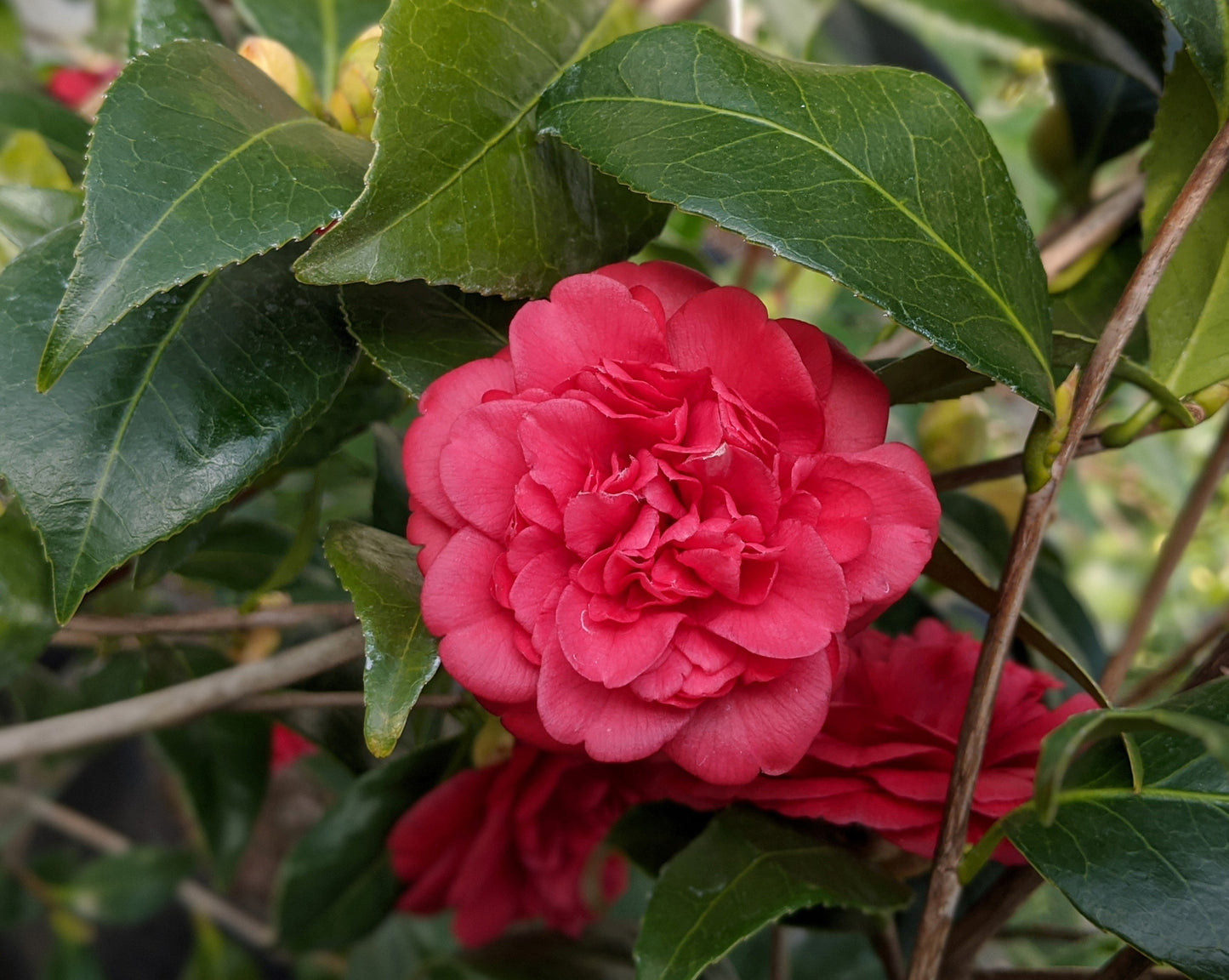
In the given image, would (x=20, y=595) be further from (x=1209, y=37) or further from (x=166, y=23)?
(x=1209, y=37)

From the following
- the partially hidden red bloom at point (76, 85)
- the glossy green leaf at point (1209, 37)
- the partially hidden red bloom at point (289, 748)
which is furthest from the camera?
the partially hidden red bloom at point (76, 85)

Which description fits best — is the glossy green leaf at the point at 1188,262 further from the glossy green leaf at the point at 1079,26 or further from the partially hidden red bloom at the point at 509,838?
the partially hidden red bloom at the point at 509,838

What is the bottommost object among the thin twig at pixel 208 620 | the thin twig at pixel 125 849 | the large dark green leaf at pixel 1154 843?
the thin twig at pixel 125 849

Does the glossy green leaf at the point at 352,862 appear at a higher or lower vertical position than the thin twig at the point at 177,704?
lower

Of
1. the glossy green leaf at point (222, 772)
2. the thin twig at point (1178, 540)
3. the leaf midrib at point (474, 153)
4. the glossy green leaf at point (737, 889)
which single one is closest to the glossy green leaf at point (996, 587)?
the thin twig at point (1178, 540)

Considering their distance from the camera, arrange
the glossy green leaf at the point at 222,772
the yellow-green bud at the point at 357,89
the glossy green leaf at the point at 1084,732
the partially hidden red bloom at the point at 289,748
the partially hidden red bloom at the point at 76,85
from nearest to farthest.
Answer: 1. the glossy green leaf at the point at 1084,732
2. the yellow-green bud at the point at 357,89
3. the glossy green leaf at the point at 222,772
4. the partially hidden red bloom at the point at 289,748
5. the partially hidden red bloom at the point at 76,85

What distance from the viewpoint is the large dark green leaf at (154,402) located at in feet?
1.14

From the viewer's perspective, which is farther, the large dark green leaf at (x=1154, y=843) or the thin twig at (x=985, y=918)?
the thin twig at (x=985, y=918)

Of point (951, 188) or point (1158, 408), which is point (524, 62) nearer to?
point (951, 188)

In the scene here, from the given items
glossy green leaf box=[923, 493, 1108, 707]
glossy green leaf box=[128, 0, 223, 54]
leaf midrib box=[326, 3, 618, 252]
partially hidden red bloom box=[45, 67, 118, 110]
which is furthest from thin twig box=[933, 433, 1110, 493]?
partially hidden red bloom box=[45, 67, 118, 110]

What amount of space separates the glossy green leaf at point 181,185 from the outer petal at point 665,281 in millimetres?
103

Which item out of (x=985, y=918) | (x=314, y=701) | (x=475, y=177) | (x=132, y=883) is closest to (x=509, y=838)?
(x=314, y=701)

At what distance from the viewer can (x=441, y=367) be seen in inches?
15.3

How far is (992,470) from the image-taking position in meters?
0.45
